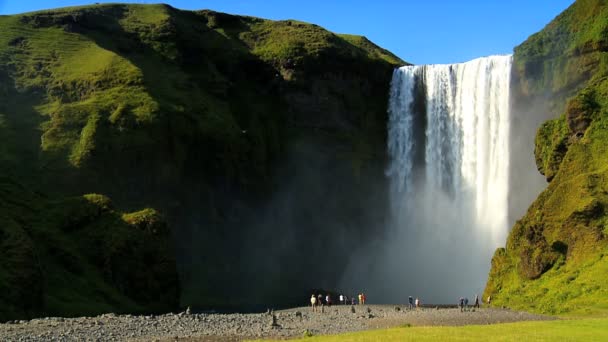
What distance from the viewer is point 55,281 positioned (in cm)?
5406

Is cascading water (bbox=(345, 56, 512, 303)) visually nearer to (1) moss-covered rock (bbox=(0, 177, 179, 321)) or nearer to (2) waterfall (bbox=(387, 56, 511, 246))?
(2) waterfall (bbox=(387, 56, 511, 246))

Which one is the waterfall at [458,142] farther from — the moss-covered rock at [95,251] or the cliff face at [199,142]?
the moss-covered rock at [95,251]

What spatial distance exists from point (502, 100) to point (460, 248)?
20291 mm

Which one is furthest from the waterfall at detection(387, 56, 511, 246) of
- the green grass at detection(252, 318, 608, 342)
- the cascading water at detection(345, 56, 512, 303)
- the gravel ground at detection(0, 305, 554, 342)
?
the green grass at detection(252, 318, 608, 342)

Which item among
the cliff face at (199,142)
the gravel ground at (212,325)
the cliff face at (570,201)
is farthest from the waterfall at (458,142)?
the gravel ground at (212,325)

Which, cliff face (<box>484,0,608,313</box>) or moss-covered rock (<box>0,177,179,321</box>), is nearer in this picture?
moss-covered rock (<box>0,177,179,321</box>)

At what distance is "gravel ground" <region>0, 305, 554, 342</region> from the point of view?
34.9m

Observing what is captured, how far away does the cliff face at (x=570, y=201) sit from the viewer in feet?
189

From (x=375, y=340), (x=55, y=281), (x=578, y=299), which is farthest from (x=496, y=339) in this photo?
(x=55, y=281)

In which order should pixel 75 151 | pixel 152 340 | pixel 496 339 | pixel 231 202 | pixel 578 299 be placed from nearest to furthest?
pixel 496 339, pixel 152 340, pixel 578 299, pixel 75 151, pixel 231 202

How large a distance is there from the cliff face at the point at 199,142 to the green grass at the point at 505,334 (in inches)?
1204

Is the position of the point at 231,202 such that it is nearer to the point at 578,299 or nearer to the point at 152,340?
the point at 578,299

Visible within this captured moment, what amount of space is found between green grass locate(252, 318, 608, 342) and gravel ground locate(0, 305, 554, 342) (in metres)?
7.17

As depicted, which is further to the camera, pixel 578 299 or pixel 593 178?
pixel 593 178
